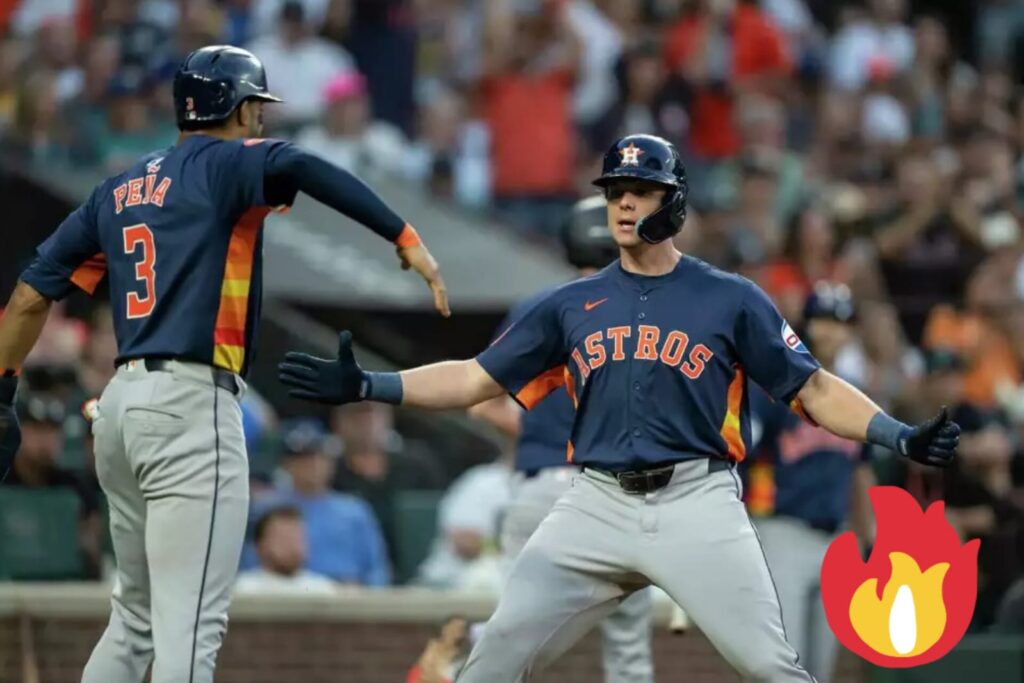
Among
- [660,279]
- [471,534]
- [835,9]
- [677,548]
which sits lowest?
[471,534]

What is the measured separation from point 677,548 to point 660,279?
794 mm

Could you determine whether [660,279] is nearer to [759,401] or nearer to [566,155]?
[759,401]

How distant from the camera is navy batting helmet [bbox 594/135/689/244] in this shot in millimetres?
6078

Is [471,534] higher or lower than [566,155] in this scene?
lower

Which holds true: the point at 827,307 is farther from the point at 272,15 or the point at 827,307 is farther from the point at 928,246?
the point at 272,15

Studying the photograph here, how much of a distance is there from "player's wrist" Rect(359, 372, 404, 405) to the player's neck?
75cm

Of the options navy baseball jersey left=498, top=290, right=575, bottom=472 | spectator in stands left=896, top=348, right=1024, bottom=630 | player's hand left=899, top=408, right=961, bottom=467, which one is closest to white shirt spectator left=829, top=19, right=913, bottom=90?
spectator in stands left=896, top=348, right=1024, bottom=630

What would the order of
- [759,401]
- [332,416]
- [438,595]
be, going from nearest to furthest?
[438,595], [759,401], [332,416]

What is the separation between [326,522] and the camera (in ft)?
31.8

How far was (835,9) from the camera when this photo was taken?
17.3m

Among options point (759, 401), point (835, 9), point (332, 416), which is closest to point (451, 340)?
point (332, 416)

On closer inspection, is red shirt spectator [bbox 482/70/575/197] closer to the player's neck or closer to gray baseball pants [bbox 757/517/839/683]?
gray baseball pants [bbox 757/517/839/683]

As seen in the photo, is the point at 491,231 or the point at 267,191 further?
the point at 491,231

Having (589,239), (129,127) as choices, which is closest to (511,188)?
(129,127)
